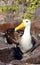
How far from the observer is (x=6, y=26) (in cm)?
963

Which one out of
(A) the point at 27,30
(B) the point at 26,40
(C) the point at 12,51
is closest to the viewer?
(C) the point at 12,51

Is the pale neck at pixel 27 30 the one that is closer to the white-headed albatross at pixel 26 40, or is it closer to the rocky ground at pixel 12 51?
the white-headed albatross at pixel 26 40

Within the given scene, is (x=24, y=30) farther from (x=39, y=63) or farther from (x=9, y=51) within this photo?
(x=39, y=63)

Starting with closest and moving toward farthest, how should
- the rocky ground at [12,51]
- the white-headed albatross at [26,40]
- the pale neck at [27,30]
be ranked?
1. the rocky ground at [12,51]
2. the white-headed albatross at [26,40]
3. the pale neck at [27,30]

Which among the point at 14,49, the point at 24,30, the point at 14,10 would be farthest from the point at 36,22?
the point at 14,10

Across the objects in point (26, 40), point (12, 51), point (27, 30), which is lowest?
point (26, 40)

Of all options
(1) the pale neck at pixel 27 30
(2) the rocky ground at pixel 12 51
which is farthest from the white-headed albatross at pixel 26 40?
(2) the rocky ground at pixel 12 51

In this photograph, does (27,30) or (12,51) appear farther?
(27,30)

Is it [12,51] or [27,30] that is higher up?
[12,51]

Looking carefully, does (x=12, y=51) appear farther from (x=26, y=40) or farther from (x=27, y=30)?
(x=27, y=30)

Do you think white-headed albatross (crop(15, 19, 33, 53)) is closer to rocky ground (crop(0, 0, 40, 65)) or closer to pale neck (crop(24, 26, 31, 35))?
pale neck (crop(24, 26, 31, 35))

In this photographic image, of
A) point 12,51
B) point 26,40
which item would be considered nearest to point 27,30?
point 26,40

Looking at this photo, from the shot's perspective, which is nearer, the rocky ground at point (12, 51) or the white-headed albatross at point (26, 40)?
the rocky ground at point (12, 51)

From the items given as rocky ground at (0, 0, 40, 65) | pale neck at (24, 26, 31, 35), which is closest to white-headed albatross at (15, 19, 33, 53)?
pale neck at (24, 26, 31, 35)
